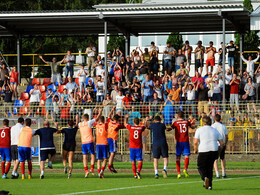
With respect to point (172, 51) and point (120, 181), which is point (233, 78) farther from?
point (120, 181)

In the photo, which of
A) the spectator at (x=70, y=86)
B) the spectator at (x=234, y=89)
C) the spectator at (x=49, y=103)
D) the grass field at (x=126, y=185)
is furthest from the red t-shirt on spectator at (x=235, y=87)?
the spectator at (x=49, y=103)

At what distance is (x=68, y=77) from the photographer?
32.6 m

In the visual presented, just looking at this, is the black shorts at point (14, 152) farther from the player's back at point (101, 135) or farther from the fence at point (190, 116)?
the fence at point (190, 116)

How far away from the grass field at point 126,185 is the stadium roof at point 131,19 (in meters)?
10.2

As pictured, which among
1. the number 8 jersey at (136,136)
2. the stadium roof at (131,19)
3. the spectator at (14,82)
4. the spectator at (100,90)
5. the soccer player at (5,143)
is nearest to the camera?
the number 8 jersey at (136,136)

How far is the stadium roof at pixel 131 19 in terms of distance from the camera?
94.5 feet

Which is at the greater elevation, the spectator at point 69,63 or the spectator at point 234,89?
the spectator at point 69,63

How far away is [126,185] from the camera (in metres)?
16.6

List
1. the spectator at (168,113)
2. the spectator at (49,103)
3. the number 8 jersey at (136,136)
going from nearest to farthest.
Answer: the number 8 jersey at (136,136) → the spectator at (168,113) → the spectator at (49,103)

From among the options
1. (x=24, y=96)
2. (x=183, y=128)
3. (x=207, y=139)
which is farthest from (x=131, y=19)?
(x=207, y=139)

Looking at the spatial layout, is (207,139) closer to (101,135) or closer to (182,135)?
(182,135)

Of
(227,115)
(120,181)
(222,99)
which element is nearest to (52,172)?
(120,181)

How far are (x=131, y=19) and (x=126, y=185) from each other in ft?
53.6

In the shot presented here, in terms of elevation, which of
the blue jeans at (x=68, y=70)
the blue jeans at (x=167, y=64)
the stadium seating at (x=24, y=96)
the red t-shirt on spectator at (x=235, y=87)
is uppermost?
the blue jeans at (x=167, y=64)
